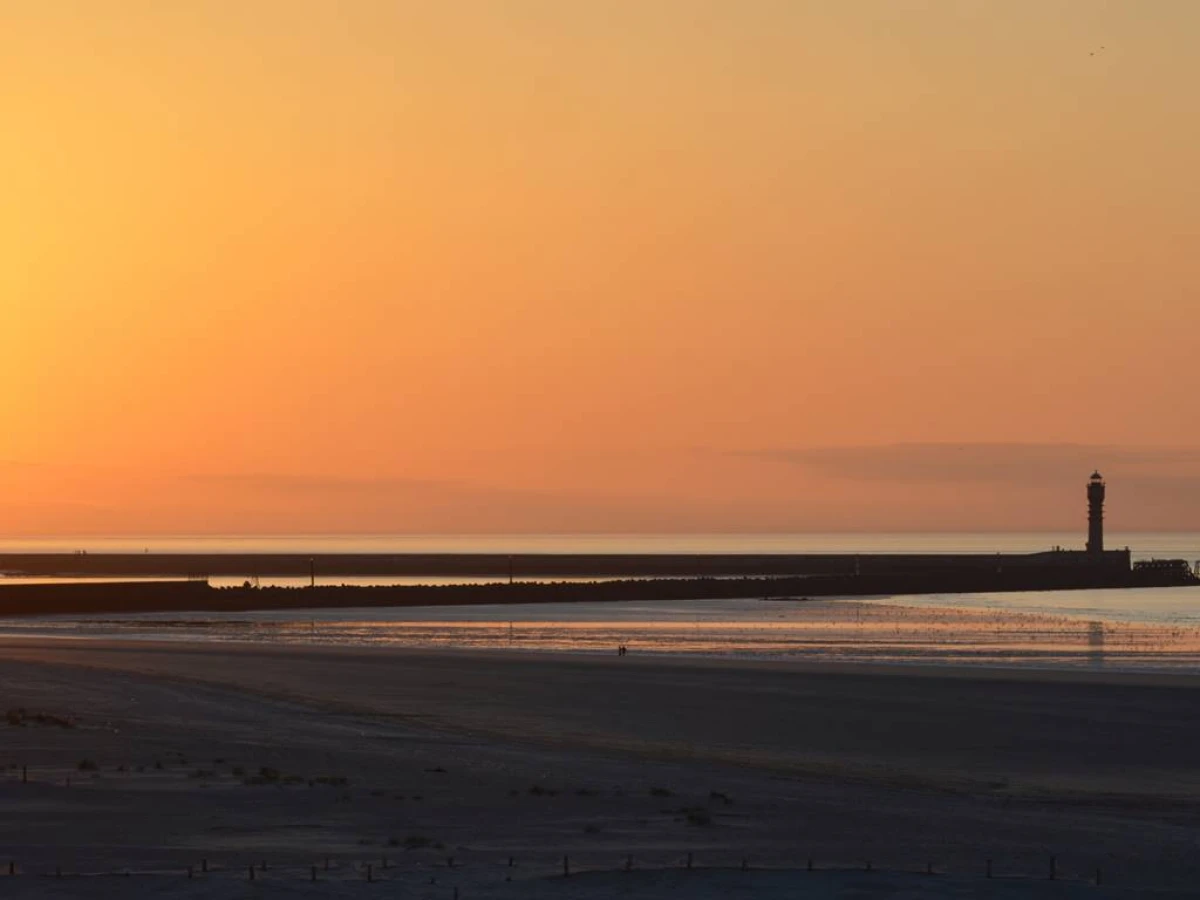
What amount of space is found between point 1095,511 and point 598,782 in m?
107

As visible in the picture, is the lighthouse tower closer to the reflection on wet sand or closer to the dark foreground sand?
the reflection on wet sand

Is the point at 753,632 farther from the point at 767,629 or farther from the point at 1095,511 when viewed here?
the point at 1095,511

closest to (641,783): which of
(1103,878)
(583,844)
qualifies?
(583,844)

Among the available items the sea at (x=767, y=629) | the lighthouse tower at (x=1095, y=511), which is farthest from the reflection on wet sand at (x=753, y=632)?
the lighthouse tower at (x=1095, y=511)

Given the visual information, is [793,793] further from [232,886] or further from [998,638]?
[998,638]

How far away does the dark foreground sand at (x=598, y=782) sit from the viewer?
49.1 feet

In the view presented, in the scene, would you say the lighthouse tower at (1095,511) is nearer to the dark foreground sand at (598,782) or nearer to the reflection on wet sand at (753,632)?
the reflection on wet sand at (753,632)

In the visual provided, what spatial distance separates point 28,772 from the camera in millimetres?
20531

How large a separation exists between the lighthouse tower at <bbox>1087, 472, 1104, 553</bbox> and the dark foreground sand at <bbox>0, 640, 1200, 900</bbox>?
83.2 metres

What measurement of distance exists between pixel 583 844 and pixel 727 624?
49356mm

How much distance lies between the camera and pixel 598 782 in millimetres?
21656

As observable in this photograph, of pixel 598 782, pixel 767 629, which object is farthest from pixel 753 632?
pixel 598 782

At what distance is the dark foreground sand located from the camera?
1497cm

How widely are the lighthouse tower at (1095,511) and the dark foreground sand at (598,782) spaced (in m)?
83.2
